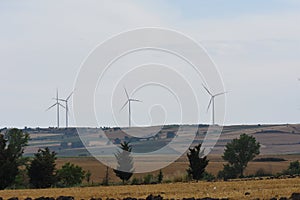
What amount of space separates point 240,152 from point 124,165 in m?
36.4

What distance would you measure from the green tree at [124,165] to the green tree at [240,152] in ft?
94.2

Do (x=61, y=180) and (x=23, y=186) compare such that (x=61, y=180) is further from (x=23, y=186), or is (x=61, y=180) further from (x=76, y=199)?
(x=76, y=199)

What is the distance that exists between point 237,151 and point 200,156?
3130cm

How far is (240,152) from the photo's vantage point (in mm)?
135625

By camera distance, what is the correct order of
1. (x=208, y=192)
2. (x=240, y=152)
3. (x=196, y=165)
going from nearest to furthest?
1. (x=208, y=192)
2. (x=196, y=165)
3. (x=240, y=152)

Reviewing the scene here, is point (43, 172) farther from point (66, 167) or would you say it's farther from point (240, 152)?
point (240, 152)

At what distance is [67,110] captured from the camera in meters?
143

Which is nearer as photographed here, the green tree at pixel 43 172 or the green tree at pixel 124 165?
the green tree at pixel 43 172

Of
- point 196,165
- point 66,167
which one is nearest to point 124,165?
point 66,167

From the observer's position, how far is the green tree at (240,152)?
13325cm

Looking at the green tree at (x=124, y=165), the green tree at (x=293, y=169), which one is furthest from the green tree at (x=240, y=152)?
the green tree at (x=124, y=165)

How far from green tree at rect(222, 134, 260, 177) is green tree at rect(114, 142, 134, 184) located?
28705mm

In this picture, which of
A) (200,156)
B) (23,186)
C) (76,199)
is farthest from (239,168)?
(76,199)

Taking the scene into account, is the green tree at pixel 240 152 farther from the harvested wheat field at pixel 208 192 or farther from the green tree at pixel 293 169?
the harvested wheat field at pixel 208 192
